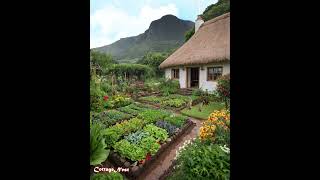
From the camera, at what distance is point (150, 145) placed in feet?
11.9

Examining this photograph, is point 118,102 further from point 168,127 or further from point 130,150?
point 130,150

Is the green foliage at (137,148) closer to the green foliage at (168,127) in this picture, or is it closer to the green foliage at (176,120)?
the green foliage at (168,127)

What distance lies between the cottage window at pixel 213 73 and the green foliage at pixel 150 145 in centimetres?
613

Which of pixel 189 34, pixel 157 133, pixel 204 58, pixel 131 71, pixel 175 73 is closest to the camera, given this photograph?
pixel 157 133

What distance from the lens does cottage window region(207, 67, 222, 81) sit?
30.1 ft

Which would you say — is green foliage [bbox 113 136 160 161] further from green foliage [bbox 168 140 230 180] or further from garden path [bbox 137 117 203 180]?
green foliage [bbox 168 140 230 180]

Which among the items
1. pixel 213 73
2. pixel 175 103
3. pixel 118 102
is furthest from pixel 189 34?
pixel 118 102

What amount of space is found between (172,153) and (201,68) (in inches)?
262

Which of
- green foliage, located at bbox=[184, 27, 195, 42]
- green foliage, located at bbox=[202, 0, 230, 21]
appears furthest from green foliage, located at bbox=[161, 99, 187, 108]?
green foliage, located at bbox=[202, 0, 230, 21]

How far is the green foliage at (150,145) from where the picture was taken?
3.51 meters

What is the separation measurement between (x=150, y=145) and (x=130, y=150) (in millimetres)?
374

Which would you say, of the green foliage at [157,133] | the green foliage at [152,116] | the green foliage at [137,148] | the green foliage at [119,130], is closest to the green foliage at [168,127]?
the green foliage at [157,133]
